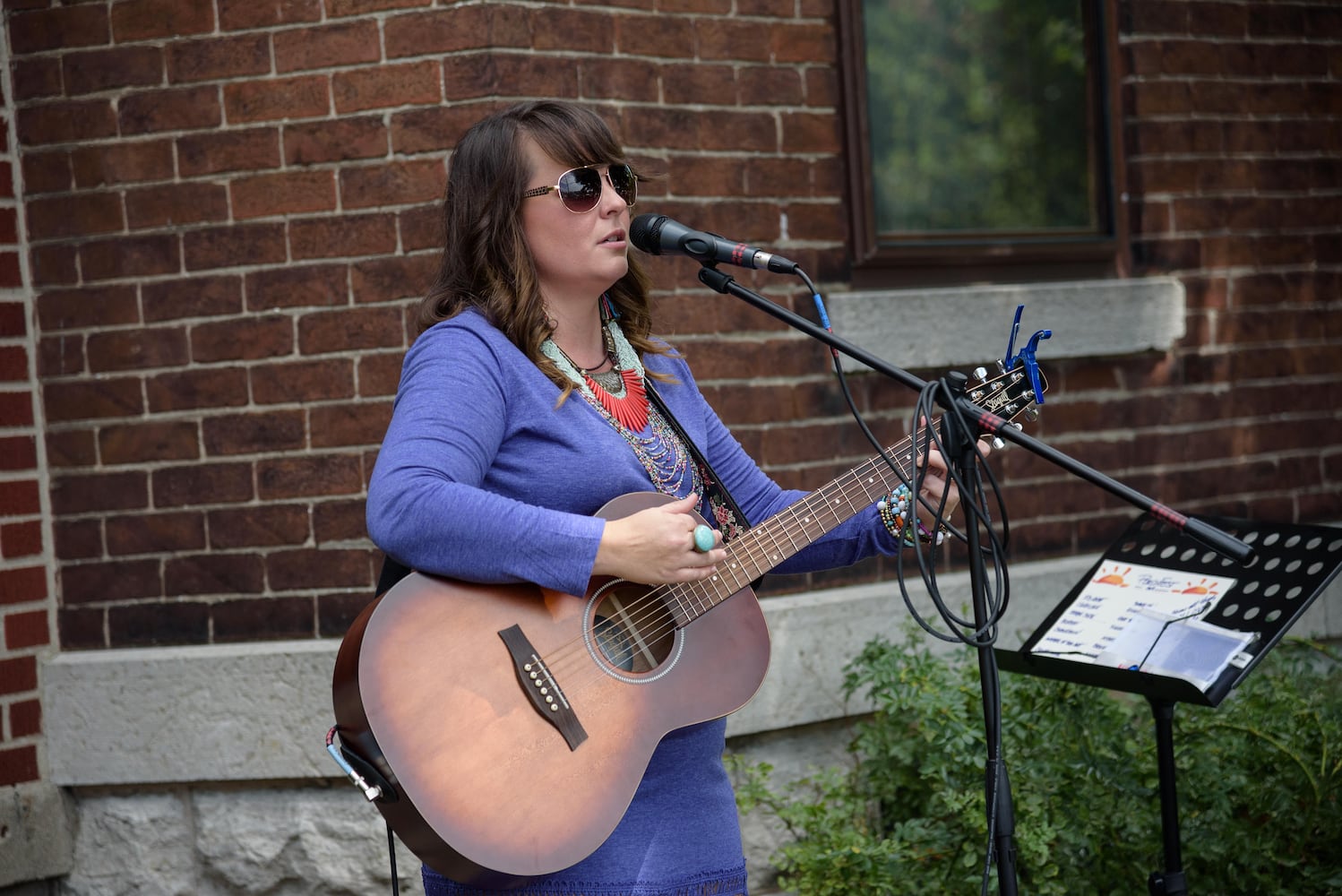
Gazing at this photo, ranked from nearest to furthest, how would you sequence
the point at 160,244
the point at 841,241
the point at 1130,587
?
the point at 1130,587 < the point at 160,244 < the point at 841,241

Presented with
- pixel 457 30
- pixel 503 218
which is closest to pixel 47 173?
pixel 457 30

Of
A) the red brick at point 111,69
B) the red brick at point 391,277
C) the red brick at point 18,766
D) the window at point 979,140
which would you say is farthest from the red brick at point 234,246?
the window at point 979,140

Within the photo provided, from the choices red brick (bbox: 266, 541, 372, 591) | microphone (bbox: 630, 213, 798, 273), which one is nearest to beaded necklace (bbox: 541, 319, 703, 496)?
microphone (bbox: 630, 213, 798, 273)

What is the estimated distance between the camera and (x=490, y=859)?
208 centimetres

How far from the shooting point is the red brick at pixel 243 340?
3.73 m

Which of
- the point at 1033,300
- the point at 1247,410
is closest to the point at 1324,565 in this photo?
the point at 1033,300

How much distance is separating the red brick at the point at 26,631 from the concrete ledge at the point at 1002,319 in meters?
2.45

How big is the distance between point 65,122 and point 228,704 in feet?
5.56

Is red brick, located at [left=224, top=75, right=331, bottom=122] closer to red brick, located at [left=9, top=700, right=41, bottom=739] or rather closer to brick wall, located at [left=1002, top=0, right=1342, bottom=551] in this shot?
red brick, located at [left=9, top=700, right=41, bottom=739]

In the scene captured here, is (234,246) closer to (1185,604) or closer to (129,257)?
(129,257)

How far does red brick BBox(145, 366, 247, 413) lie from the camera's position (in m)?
3.76

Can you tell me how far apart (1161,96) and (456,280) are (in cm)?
314

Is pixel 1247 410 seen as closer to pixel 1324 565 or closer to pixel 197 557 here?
pixel 1324 565

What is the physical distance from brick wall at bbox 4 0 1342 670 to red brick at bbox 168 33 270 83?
10 mm
